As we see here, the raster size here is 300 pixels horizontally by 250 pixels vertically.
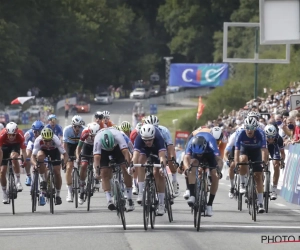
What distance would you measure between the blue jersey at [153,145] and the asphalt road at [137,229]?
1160 mm

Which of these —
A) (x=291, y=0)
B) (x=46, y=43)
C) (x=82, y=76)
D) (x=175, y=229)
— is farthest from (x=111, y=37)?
(x=175, y=229)

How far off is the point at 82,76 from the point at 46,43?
1067 centimetres

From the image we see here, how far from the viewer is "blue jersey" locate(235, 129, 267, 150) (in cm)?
1959

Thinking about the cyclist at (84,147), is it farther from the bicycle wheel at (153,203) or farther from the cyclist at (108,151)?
the bicycle wheel at (153,203)

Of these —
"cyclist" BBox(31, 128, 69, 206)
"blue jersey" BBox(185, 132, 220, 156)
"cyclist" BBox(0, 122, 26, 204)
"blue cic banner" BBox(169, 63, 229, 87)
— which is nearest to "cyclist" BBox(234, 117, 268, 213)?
"blue jersey" BBox(185, 132, 220, 156)

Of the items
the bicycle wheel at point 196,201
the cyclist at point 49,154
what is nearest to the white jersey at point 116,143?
the bicycle wheel at point 196,201

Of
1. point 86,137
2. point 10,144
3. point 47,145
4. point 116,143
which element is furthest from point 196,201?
point 10,144

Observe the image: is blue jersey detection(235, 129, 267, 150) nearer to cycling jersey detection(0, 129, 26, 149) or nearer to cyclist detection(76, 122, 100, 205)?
cyclist detection(76, 122, 100, 205)

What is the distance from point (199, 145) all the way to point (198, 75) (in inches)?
2441

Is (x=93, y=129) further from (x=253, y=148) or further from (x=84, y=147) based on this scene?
(x=253, y=148)

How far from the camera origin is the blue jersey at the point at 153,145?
18.1 m

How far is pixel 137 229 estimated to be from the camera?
57.3 feet

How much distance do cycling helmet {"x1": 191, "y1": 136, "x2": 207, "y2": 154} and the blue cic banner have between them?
201 ft

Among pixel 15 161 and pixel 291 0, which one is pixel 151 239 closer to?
pixel 15 161
